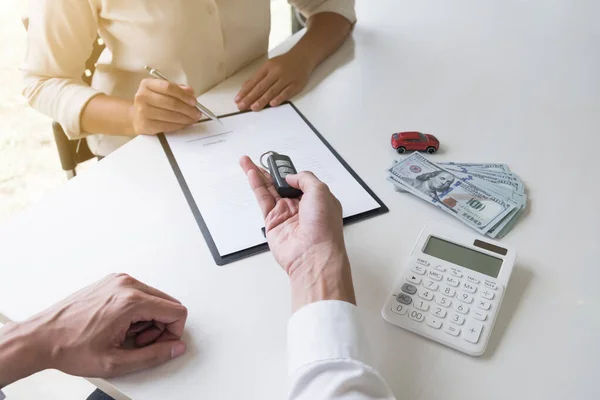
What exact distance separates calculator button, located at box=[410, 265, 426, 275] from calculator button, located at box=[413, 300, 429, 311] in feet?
0.14

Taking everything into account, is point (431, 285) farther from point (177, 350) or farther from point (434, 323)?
point (177, 350)

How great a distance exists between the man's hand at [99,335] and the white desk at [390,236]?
0.07 ft

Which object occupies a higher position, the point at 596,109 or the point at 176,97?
the point at 176,97

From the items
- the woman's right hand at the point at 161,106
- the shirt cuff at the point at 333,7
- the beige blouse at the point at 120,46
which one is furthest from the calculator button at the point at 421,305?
the shirt cuff at the point at 333,7

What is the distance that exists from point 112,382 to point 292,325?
0.20 meters

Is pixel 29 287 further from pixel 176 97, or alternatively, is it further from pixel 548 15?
pixel 548 15

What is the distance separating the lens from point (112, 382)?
52 centimetres

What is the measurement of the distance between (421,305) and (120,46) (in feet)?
2.54

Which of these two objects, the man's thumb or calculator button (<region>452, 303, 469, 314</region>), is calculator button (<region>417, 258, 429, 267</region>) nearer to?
calculator button (<region>452, 303, 469, 314</region>)

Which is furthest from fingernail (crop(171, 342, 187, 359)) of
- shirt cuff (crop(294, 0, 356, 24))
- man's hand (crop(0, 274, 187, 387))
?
shirt cuff (crop(294, 0, 356, 24))

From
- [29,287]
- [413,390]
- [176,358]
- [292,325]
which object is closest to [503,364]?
[413,390]

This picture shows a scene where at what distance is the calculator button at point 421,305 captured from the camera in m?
0.59

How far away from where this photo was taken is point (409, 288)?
61cm

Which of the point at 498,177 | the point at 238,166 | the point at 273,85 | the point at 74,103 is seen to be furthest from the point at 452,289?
the point at 74,103
